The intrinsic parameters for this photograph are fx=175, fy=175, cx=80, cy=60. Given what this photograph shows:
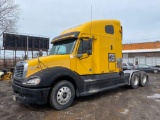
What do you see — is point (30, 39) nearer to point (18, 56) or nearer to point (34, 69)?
point (18, 56)

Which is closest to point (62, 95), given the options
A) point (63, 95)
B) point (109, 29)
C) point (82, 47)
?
point (63, 95)

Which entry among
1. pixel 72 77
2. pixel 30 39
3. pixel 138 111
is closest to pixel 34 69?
pixel 72 77

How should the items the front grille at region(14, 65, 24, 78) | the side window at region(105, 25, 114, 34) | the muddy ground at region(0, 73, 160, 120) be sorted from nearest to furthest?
the muddy ground at region(0, 73, 160, 120)
the front grille at region(14, 65, 24, 78)
the side window at region(105, 25, 114, 34)

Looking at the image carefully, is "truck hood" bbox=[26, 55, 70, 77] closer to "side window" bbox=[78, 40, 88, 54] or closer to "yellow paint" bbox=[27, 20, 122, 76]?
"yellow paint" bbox=[27, 20, 122, 76]

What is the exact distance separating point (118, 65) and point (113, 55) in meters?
0.65

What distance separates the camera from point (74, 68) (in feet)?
21.6

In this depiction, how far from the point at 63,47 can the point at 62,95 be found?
2.08 meters

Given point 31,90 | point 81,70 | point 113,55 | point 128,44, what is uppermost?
point 128,44

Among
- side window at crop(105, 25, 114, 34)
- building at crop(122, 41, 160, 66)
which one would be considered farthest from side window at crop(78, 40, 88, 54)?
building at crop(122, 41, 160, 66)

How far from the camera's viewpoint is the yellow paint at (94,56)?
6137 mm

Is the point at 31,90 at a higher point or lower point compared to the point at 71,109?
higher

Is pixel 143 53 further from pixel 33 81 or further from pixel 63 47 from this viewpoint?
pixel 33 81

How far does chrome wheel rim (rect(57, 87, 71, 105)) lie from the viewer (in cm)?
589

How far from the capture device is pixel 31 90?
545 centimetres
